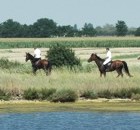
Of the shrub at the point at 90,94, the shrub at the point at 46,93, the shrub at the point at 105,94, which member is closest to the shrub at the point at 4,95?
the shrub at the point at 46,93

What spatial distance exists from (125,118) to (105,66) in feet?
43.1

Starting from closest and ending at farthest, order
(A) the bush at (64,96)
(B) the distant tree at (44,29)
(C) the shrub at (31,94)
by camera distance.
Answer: (A) the bush at (64,96)
(C) the shrub at (31,94)
(B) the distant tree at (44,29)

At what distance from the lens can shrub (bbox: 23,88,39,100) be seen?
3128 cm

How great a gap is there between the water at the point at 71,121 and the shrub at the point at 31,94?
4.61 metres

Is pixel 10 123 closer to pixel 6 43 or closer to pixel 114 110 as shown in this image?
pixel 114 110

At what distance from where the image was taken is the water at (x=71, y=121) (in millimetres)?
22953

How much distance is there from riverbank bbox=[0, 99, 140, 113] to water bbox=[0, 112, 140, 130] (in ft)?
4.31

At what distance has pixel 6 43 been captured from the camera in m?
142

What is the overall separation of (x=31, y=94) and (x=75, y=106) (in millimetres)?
2992

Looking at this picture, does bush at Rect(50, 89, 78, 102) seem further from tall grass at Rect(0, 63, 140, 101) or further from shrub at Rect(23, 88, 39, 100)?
shrub at Rect(23, 88, 39, 100)

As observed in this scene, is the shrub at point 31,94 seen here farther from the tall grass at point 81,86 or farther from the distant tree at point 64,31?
the distant tree at point 64,31

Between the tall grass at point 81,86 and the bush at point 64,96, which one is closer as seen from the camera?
the bush at point 64,96

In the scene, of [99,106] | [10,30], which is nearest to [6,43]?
[10,30]

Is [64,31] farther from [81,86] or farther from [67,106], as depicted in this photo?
[67,106]
